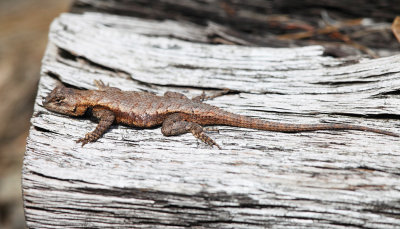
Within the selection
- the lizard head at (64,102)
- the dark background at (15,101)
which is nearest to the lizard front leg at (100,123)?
the lizard head at (64,102)

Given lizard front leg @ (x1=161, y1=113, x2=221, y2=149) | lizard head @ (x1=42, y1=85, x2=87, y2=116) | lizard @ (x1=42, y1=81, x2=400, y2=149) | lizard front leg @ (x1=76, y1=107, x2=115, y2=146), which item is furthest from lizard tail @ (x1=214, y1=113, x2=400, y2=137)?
lizard head @ (x1=42, y1=85, x2=87, y2=116)

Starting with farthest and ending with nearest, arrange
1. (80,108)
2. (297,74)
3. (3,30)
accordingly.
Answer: (3,30), (297,74), (80,108)

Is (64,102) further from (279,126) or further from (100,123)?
(279,126)

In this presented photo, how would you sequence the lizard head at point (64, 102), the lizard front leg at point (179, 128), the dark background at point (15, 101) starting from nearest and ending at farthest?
the lizard front leg at point (179, 128), the lizard head at point (64, 102), the dark background at point (15, 101)

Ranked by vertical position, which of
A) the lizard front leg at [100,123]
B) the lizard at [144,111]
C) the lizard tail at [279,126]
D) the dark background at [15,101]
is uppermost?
the lizard tail at [279,126]

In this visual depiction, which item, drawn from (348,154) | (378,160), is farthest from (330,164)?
(378,160)

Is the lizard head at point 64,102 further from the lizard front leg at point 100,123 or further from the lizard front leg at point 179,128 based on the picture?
the lizard front leg at point 179,128

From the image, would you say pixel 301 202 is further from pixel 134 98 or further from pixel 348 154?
pixel 134 98
